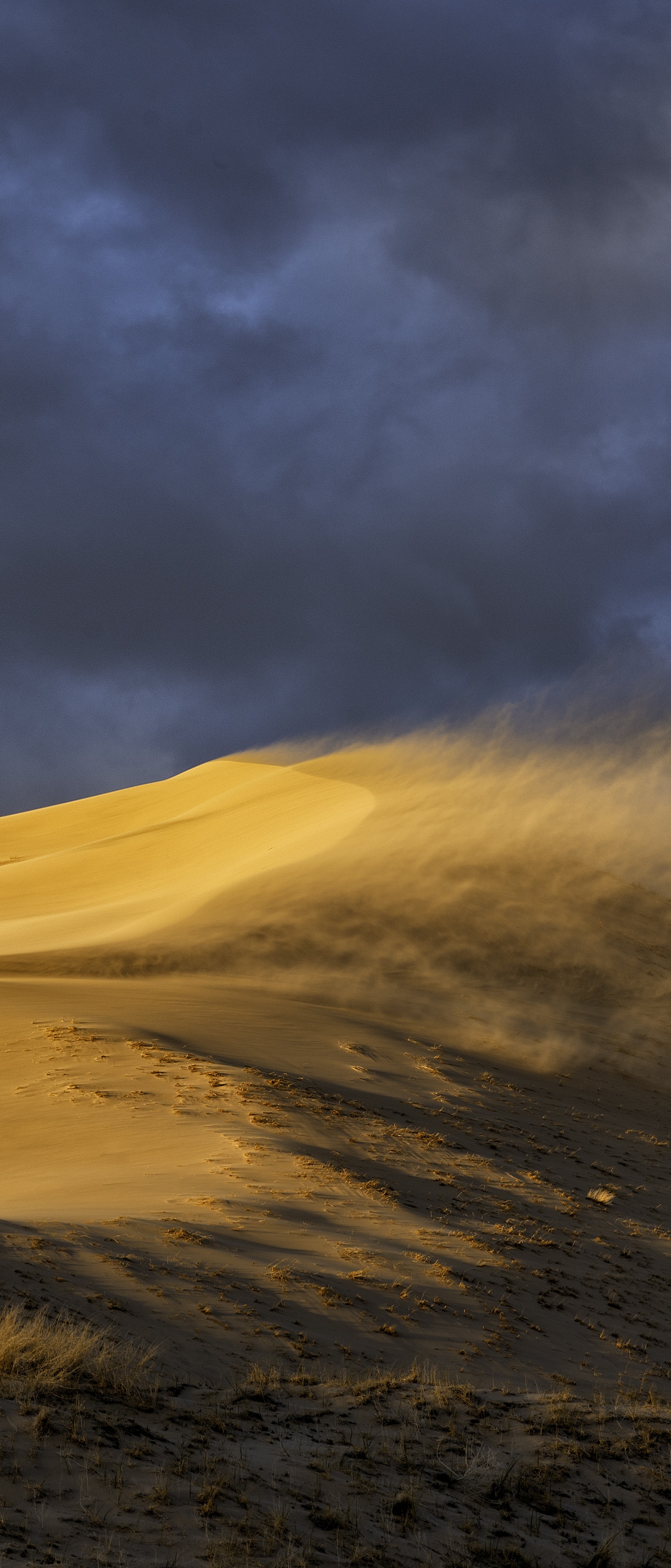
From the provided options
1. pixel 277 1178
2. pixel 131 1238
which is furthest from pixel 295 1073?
pixel 131 1238

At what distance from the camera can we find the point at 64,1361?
232 inches

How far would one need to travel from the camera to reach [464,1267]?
9695 mm

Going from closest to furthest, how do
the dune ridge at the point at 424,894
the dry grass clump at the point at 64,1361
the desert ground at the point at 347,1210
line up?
1. the desert ground at the point at 347,1210
2. the dry grass clump at the point at 64,1361
3. the dune ridge at the point at 424,894

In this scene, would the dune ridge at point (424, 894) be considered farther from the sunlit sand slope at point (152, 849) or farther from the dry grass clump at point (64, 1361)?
the dry grass clump at point (64, 1361)

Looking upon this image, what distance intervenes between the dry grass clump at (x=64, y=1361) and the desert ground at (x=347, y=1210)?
0.02 metres

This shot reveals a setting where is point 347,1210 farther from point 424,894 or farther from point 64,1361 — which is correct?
point 424,894

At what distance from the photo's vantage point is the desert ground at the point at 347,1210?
548 centimetres

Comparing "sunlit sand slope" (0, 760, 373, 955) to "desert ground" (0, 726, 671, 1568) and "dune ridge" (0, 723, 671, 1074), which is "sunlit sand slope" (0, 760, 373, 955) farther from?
"desert ground" (0, 726, 671, 1568)

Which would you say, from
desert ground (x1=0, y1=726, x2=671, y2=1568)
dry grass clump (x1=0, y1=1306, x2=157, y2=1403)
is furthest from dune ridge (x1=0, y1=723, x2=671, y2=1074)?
dry grass clump (x1=0, y1=1306, x2=157, y2=1403)

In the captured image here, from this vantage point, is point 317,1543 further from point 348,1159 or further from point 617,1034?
point 617,1034

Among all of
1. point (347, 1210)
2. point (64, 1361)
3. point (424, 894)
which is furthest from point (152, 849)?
point (64, 1361)

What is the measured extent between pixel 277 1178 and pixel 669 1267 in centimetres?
409

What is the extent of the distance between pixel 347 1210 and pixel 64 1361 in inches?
197

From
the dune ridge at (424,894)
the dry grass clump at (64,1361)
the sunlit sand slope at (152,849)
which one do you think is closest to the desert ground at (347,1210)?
the dry grass clump at (64,1361)
